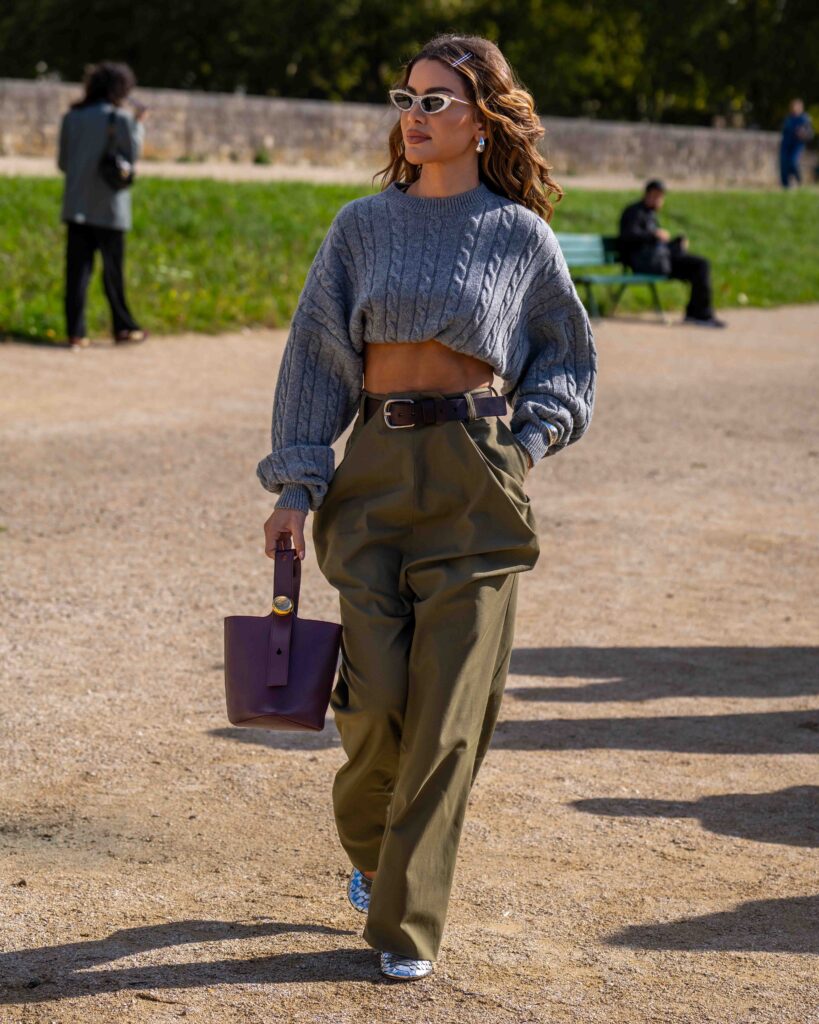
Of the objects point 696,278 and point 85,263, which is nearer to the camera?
point 85,263

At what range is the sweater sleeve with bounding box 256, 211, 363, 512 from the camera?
11.4 ft

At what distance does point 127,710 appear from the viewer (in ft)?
17.2

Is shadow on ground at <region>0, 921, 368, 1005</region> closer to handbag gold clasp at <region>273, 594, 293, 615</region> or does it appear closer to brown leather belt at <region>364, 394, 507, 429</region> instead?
handbag gold clasp at <region>273, 594, 293, 615</region>

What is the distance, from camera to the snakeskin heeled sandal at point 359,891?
3.69 m

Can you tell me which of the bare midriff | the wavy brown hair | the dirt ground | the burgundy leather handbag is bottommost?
the dirt ground

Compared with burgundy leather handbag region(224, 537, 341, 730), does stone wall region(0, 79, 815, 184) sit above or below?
above

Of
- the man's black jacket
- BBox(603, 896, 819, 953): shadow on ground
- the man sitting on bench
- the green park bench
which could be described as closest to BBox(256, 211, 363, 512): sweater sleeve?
BBox(603, 896, 819, 953): shadow on ground

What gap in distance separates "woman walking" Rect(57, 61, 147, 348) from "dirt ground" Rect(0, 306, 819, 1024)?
3.42 metres

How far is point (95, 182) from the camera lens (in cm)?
1267

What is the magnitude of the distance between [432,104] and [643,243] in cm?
1447

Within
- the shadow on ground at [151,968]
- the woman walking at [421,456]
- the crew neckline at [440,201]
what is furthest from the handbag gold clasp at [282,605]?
the crew neckline at [440,201]

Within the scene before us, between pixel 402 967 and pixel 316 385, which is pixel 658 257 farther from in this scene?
pixel 402 967

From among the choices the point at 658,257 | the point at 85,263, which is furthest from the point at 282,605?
the point at 658,257

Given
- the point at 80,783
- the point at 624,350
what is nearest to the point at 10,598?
the point at 80,783
